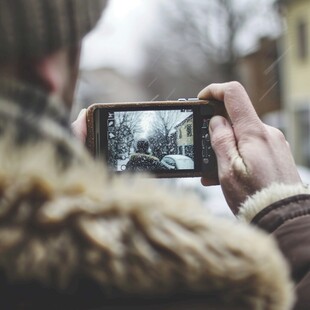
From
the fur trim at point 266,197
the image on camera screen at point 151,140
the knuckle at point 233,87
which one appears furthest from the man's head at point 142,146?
the fur trim at point 266,197

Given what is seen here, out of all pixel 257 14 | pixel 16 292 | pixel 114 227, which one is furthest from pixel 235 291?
pixel 257 14

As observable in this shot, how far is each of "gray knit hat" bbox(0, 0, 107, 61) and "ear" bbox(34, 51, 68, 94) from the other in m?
0.02

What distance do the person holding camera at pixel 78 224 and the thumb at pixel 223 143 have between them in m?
0.62

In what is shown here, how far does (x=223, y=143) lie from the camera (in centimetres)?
164

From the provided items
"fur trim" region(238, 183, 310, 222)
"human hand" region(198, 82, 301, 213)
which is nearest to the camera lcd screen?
"human hand" region(198, 82, 301, 213)

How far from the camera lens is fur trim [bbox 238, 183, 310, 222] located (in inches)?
55.4

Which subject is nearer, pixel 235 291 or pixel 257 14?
pixel 235 291

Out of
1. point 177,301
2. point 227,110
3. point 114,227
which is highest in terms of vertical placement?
point 227,110

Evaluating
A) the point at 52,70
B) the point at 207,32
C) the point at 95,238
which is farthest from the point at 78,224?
the point at 207,32

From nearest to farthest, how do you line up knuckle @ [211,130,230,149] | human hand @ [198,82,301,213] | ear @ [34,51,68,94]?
1. ear @ [34,51,68,94]
2. human hand @ [198,82,301,213]
3. knuckle @ [211,130,230,149]

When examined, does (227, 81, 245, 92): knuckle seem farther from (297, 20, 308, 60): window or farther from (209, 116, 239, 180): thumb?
(297, 20, 308, 60): window

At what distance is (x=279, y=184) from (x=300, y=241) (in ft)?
0.58

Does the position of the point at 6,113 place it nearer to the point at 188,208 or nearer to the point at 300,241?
the point at 188,208

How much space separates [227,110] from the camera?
5.41 ft
